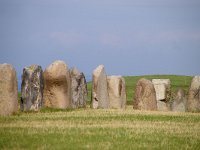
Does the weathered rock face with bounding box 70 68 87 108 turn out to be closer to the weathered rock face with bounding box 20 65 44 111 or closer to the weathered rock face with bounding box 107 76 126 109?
the weathered rock face with bounding box 107 76 126 109

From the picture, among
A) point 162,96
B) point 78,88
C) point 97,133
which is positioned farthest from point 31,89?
point 97,133

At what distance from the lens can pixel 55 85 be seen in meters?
34.1

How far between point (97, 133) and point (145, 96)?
16220mm

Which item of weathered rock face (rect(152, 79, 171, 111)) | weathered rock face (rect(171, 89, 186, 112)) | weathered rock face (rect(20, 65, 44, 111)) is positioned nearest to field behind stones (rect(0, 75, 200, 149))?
weathered rock face (rect(20, 65, 44, 111))

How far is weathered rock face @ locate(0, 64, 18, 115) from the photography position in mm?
28766

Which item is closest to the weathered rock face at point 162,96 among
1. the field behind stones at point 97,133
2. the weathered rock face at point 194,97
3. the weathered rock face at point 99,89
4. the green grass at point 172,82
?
the weathered rock face at point 194,97

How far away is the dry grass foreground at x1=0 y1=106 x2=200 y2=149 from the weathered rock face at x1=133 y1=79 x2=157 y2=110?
30.3 feet

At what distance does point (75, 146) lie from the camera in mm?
17000

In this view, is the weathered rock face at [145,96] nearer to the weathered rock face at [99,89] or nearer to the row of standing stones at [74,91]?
the row of standing stones at [74,91]

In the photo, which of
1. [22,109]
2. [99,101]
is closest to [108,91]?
[99,101]

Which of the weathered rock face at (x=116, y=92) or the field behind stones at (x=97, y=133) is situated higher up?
the weathered rock face at (x=116, y=92)

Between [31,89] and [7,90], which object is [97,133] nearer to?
[7,90]

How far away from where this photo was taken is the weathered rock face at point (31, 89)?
104 ft

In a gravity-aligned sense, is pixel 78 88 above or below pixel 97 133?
above
